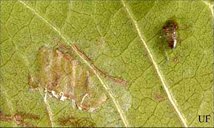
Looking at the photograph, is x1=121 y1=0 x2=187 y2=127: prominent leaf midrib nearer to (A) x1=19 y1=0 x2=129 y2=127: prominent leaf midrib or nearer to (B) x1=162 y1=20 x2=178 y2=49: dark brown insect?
(B) x1=162 y1=20 x2=178 y2=49: dark brown insect

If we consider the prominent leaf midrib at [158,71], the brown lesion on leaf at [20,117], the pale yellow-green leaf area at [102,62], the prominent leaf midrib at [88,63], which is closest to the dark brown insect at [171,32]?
the pale yellow-green leaf area at [102,62]

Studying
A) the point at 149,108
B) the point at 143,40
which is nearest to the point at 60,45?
the point at 143,40

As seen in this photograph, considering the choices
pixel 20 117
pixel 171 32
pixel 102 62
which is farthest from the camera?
pixel 20 117

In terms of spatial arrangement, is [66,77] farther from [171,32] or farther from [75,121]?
[171,32]

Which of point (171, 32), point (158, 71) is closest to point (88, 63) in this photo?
point (158, 71)

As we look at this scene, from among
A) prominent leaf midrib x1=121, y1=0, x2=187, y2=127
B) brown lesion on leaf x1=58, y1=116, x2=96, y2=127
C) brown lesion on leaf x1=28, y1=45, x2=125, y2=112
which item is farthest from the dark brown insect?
brown lesion on leaf x1=58, y1=116, x2=96, y2=127

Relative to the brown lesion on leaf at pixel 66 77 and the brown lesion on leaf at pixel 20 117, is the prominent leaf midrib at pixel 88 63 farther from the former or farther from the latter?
the brown lesion on leaf at pixel 20 117

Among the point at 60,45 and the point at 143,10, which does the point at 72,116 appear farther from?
the point at 143,10
